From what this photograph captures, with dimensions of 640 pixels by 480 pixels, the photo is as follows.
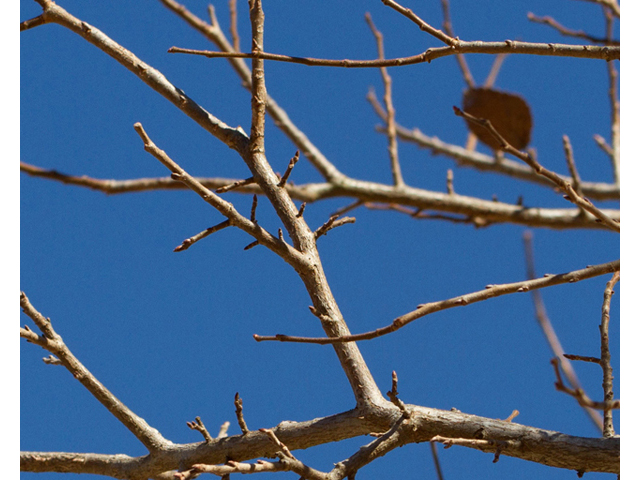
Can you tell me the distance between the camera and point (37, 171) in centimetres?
356

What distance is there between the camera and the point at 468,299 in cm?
147

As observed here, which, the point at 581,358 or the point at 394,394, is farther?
the point at 581,358

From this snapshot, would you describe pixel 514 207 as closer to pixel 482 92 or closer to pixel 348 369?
pixel 482 92

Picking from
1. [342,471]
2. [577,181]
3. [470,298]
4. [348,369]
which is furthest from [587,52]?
[577,181]

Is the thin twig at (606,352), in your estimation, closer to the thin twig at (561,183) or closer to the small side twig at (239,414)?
the thin twig at (561,183)

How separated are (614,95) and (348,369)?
10.9ft

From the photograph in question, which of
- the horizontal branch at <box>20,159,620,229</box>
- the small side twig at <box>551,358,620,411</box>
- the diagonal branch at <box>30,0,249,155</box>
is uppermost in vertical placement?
the horizontal branch at <box>20,159,620,229</box>

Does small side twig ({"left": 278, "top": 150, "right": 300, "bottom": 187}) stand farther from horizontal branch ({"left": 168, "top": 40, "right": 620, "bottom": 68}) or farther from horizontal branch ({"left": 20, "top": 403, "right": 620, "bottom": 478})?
horizontal branch ({"left": 20, "top": 403, "right": 620, "bottom": 478})

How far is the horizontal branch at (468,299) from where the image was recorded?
1.42 m

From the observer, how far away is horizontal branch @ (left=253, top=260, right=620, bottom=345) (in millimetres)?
1418

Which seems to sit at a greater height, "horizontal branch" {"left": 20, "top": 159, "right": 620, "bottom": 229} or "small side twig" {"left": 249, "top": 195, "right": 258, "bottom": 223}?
"horizontal branch" {"left": 20, "top": 159, "right": 620, "bottom": 229}

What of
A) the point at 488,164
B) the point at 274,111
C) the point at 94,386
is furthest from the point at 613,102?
the point at 94,386

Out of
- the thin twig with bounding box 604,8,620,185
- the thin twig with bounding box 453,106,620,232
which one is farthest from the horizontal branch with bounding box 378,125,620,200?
the thin twig with bounding box 453,106,620,232

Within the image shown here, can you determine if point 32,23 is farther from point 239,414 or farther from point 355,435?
point 355,435
